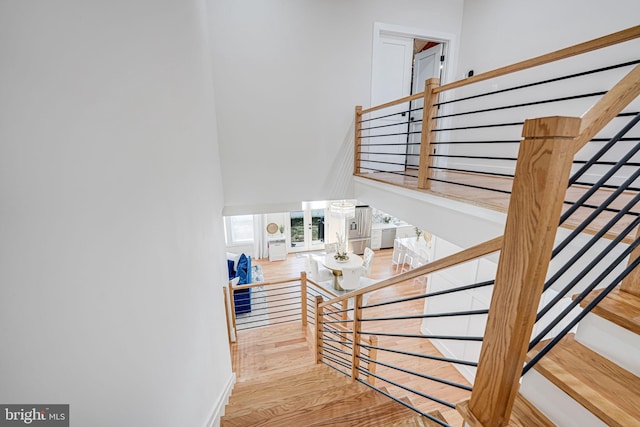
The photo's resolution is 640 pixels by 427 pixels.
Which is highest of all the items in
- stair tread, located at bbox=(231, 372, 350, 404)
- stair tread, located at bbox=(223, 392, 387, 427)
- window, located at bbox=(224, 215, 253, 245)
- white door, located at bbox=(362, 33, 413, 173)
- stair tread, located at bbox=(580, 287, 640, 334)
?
white door, located at bbox=(362, 33, 413, 173)

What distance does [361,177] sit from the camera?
3.56 metres

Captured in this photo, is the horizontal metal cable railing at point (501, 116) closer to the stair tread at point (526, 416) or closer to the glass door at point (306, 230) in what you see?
the stair tread at point (526, 416)

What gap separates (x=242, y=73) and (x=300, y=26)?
3.00 ft

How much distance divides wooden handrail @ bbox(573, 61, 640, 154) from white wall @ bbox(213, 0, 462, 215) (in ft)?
10.1

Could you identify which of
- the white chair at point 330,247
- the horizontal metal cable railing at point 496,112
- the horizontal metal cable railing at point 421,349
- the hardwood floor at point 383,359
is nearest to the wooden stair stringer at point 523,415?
the horizontal metal cable railing at point 496,112

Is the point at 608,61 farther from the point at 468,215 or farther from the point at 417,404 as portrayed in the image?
the point at 417,404

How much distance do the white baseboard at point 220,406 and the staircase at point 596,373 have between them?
1.96m

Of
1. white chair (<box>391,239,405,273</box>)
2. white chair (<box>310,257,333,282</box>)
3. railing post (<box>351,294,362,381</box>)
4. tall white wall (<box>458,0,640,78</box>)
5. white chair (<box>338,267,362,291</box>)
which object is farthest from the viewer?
white chair (<box>391,239,405,273</box>)

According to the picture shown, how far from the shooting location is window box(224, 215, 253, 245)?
797 cm

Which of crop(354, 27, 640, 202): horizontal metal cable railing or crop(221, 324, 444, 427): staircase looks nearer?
crop(221, 324, 444, 427): staircase

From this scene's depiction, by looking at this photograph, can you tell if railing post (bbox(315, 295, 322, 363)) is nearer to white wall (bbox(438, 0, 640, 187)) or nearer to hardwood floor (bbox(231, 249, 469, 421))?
hardwood floor (bbox(231, 249, 469, 421))

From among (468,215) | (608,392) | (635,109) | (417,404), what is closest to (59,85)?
(608,392)

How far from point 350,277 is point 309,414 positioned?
4226mm

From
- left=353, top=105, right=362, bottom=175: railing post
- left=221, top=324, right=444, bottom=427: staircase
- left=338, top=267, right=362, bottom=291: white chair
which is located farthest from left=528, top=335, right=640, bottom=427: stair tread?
left=338, top=267, right=362, bottom=291: white chair
